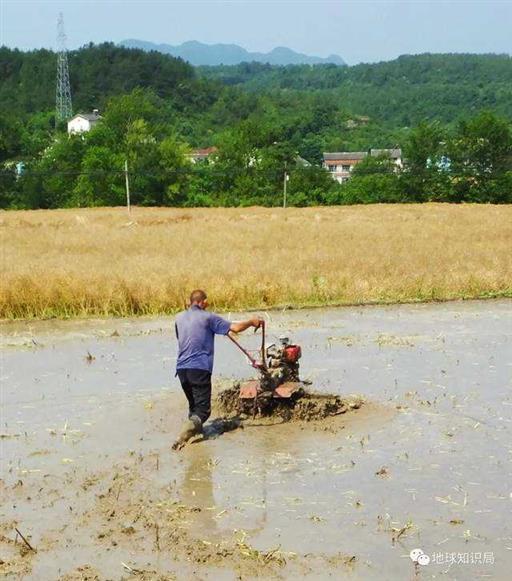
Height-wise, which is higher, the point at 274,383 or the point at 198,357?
the point at 198,357

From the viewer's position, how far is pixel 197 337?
9.87 metres

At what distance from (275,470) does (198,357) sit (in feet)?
5.18

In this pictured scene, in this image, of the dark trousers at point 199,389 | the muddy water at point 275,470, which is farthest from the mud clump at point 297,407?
the dark trousers at point 199,389

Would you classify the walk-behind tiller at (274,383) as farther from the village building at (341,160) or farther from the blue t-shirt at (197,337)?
the village building at (341,160)

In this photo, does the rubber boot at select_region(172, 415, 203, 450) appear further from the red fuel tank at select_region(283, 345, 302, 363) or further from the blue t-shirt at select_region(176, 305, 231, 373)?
the red fuel tank at select_region(283, 345, 302, 363)

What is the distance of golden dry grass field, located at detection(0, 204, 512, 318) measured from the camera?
61.1 ft

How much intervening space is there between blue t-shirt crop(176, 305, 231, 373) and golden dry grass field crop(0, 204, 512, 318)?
8.30 m

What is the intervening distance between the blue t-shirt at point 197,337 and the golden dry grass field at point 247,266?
Answer: 8305 millimetres

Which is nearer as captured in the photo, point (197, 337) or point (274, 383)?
point (197, 337)

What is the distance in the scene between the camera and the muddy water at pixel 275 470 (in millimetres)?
6836

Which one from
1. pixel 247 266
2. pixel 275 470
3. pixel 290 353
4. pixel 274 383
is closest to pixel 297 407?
pixel 274 383

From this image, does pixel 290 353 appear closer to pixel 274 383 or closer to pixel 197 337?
pixel 274 383

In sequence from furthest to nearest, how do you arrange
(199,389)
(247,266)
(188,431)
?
(247,266)
(199,389)
(188,431)

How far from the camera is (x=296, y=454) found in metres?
9.26
